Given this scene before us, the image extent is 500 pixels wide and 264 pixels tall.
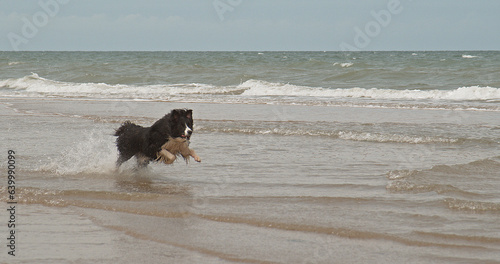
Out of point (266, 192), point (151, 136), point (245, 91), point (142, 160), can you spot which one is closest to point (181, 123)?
point (151, 136)

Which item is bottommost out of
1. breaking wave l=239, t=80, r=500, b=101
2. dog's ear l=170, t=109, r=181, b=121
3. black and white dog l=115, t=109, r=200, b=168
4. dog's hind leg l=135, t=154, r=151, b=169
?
dog's hind leg l=135, t=154, r=151, b=169

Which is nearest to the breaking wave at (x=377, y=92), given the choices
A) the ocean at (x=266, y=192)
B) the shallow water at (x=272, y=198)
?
the ocean at (x=266, y=192)

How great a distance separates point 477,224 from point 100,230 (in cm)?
357

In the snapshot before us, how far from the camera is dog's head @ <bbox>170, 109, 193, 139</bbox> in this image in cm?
789

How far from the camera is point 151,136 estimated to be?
826 cm

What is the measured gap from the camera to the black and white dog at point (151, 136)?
7949 mm

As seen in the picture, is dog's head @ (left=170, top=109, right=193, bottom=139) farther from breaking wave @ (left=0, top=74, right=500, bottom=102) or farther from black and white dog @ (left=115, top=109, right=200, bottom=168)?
breaking wave @ (left=0, top=74, right=500, bottom=102)

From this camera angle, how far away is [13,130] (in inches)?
494

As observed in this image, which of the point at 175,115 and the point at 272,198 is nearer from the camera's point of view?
the point at 272,198

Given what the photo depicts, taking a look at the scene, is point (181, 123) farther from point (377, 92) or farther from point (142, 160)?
point (377, 92)

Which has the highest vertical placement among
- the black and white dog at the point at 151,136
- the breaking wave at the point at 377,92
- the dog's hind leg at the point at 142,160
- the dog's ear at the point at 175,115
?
the breaking wave at the point at 377,92

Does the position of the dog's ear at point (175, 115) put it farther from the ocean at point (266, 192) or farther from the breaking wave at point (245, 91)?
the breaking wave at point (245, 91)

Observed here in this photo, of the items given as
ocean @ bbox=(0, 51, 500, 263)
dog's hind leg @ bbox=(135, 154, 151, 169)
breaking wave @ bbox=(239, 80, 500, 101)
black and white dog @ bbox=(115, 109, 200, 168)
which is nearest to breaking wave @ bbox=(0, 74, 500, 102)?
breaking wave @ bbox=(239, 80, 500, 101)

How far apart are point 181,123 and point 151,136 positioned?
594mm
